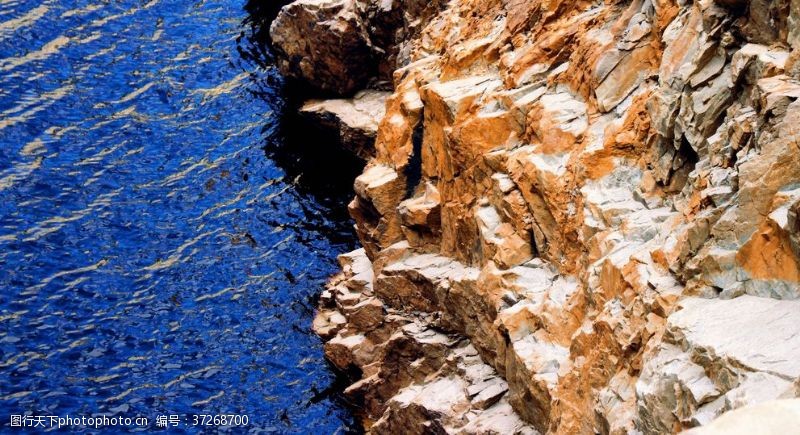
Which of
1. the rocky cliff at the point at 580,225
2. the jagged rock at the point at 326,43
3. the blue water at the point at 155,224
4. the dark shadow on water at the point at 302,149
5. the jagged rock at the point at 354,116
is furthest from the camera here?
the jagged rock at the point at 326,43

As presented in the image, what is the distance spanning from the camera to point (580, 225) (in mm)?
20406

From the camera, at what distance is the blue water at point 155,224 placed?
29469mm

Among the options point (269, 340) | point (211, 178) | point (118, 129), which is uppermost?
point (118, 129)

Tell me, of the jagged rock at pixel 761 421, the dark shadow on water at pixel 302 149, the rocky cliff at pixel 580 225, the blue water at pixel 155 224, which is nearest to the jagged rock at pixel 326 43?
the dark shadow on water at pixel 302 149

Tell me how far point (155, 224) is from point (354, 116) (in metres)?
11.6

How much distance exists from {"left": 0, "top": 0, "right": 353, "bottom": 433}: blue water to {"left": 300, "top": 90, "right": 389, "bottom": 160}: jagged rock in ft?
6.36

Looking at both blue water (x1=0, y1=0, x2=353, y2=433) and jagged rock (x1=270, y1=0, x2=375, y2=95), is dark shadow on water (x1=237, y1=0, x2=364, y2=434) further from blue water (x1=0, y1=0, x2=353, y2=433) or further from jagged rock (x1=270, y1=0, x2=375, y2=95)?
jagged rock (x1=270, y1=0, x2=375, y2=95)

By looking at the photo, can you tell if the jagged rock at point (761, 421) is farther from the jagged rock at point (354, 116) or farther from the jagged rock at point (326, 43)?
the jagged rock at point (326, 43)

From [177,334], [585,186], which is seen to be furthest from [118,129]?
[585,186]

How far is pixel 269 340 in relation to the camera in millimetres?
31750

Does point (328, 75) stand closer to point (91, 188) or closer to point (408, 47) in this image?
point (408, 47)

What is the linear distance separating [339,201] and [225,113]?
8080 millimetres

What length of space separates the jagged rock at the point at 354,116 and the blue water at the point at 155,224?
1.94 m

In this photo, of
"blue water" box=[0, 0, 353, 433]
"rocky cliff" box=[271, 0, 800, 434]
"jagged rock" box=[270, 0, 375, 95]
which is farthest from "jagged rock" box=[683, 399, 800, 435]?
"jagged rock" box=[270, 0, 375, 95]
